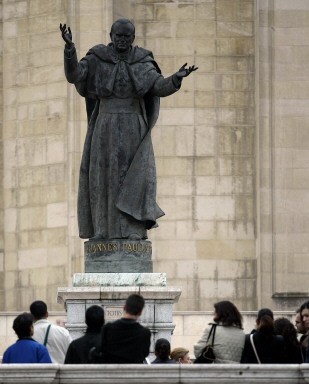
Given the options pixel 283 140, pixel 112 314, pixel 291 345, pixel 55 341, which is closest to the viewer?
pixel 291 345

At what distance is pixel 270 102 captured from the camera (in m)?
45.8

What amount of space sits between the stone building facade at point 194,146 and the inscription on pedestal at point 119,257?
1489 centimetres

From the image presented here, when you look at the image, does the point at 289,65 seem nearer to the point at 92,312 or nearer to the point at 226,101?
the point at 226,101

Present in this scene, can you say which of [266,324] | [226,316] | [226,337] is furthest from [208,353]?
[266,324]

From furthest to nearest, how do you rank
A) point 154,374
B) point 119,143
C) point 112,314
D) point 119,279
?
1. point 119,143
2. point 119,279
3. point 112,314
4. point 154,374

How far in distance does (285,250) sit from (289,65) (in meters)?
3.44

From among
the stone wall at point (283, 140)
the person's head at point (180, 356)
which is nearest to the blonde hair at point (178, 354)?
the person's head at point (180, 356)

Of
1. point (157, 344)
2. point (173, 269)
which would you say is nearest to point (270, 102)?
point (173, 269)

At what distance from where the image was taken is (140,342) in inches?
1010

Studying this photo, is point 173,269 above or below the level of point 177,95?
below

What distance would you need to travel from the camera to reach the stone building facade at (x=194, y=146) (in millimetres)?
45312

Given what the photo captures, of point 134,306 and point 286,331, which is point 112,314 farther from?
point 134,306

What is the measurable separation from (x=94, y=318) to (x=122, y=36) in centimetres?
481

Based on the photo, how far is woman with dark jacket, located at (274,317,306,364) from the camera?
2634 centimetres
